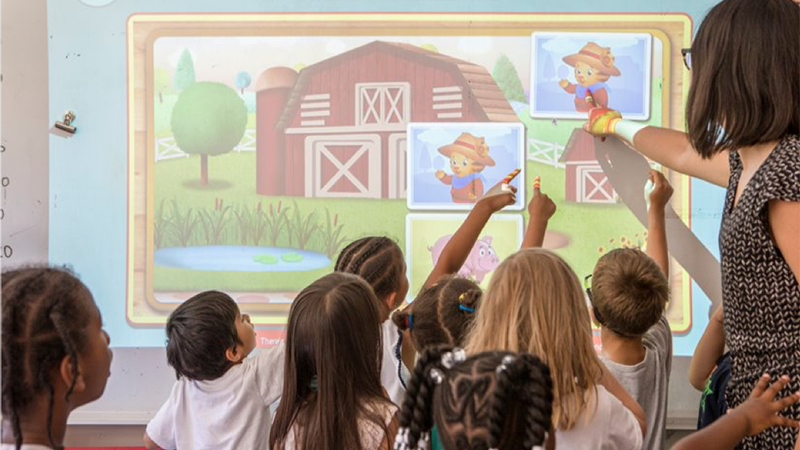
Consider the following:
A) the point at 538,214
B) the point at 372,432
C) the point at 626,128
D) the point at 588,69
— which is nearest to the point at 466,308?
the point at 372,432

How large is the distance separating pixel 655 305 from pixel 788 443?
508 millimetres

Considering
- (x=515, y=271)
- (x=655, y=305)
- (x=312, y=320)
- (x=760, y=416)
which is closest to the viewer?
(x=760, y=416)

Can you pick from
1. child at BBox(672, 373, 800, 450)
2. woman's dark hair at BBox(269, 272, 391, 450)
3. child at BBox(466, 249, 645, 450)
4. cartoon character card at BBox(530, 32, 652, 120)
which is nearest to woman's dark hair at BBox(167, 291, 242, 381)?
woman's dark hair at BBox(269, 272, 391, 450)

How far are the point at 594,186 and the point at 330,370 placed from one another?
124 centimetres

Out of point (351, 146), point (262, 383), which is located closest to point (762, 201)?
point (262, 383)

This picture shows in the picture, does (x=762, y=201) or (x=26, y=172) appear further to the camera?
(x=26, y=172)

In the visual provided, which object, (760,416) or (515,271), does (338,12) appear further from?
(760,416)

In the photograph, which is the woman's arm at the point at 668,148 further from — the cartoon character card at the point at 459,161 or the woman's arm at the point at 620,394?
the woman's arm at the point at 620,394

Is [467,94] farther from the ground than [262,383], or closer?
farther from the ground

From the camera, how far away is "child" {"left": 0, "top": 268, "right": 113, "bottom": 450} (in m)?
1.21

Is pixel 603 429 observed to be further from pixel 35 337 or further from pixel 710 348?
pixel 35 337

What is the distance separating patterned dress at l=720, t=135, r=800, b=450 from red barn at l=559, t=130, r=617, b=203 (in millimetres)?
1172

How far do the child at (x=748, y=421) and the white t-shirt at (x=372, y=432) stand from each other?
576mm

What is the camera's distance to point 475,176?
8.52 feet
